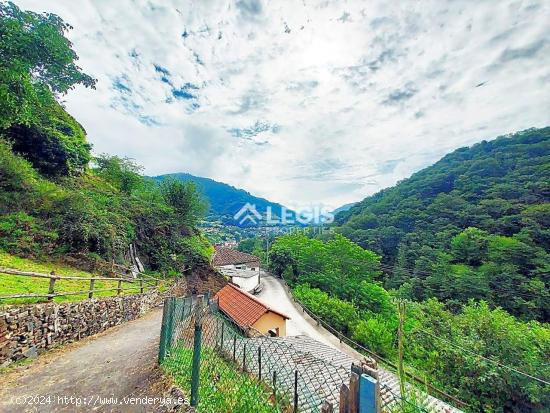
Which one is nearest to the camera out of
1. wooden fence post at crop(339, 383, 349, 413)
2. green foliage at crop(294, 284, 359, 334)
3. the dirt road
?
wooden fence post at crop(339, 383, 349, 413)

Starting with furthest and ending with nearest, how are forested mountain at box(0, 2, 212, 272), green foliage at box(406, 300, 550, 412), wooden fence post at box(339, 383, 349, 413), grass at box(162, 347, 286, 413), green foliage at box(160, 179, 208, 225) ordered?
green foliage at box(160, 179, 208, 225) → green foliage at box(406, 300, 550, 412) → forested mountain at box(0, 2, 212, 272) → grass at box(162, 347, 286, 413) → wooden fence post at box(339, 383, 349, 413)

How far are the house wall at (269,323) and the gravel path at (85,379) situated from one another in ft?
22.7

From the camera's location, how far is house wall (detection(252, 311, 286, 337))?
40.7ft

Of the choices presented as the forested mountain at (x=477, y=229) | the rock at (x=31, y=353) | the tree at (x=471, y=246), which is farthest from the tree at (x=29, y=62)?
the tree at (x=471, y=246)

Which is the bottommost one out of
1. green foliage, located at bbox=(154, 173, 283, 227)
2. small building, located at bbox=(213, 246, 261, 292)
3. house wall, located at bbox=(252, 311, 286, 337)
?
small building, located at bbox=(213, 246, 261, 292)

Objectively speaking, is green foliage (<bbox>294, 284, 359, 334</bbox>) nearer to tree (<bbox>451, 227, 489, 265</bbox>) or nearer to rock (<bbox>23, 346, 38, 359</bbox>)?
tree (<bbox>451, 227, 489, 265</bbox>)

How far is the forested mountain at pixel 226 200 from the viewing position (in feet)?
442

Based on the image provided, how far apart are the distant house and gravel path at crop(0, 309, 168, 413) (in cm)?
672

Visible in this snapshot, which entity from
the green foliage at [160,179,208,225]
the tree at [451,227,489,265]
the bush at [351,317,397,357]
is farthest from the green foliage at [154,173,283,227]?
the bush at [351,317,397,357]

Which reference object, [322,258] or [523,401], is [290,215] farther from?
[523,401]

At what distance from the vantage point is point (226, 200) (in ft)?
505

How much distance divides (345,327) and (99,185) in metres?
21.6

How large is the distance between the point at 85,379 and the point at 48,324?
2.41 meters

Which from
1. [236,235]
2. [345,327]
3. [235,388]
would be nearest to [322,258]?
[345,327]
